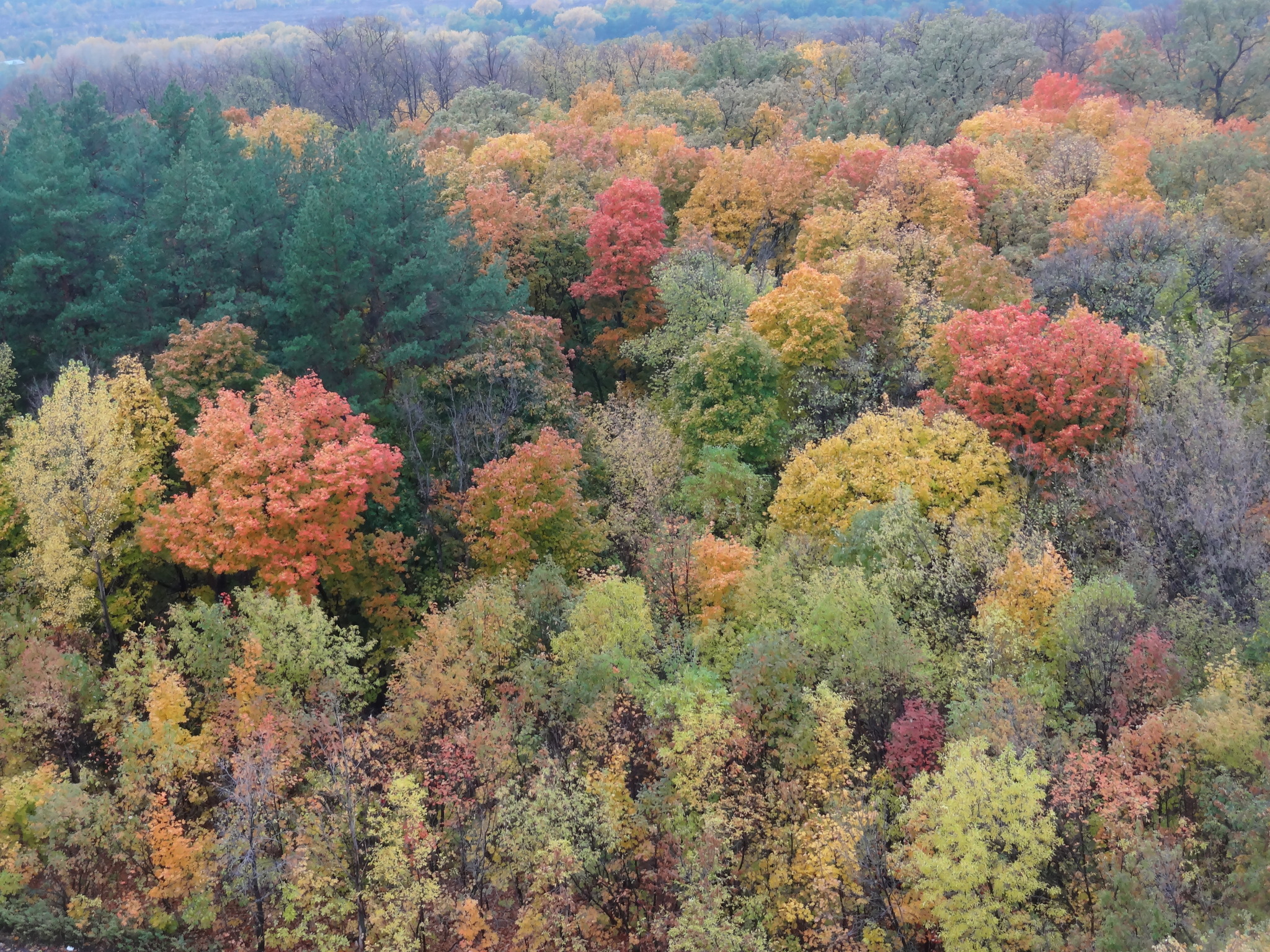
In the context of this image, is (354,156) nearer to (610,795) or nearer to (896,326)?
(896,326)

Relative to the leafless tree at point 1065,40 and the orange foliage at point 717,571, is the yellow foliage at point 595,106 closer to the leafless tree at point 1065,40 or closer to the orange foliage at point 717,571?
the leafless tree at point 1065,40

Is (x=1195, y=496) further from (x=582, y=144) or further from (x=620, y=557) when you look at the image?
(x=582, y=144)

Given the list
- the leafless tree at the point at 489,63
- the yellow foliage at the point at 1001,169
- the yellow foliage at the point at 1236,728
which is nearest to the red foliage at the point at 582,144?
the yellow foliage at the point at 1001,169

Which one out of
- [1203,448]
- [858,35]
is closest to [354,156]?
[1203,448]

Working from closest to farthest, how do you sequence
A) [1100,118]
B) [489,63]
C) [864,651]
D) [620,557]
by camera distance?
[864,651] → [620,557] → [1100,118] → [489,63]

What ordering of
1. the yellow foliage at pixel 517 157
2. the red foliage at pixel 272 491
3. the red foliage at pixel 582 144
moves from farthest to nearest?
the red foliage at pixel 582 144, the yellow foliage at pixel 517 157, the red foliage at pixel 272 491

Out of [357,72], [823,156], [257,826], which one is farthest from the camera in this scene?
[357,72]

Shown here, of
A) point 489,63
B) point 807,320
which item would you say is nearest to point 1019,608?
point 807,320
